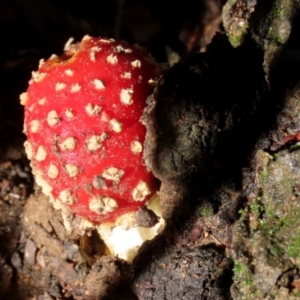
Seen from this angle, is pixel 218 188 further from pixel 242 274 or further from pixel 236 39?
pixel 236 39

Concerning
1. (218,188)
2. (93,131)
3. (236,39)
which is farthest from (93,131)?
(236,39)

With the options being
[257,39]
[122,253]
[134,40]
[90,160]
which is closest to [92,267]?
[122,253]

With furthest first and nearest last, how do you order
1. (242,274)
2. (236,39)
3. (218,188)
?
1. (236,39)
2. (218,188)
3. (242,274)

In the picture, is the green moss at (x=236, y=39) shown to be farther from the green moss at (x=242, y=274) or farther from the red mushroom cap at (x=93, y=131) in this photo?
the green moss at (x=242, y=274)

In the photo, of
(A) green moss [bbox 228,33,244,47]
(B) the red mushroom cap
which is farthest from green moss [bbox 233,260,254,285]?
(A) green moss [bbox 228,33,244,47]

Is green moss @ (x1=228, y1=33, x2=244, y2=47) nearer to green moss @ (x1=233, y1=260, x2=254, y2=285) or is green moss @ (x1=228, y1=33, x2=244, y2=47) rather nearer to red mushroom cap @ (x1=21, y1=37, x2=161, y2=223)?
red mushroom cap @ (x1=21, y1=37, x2=161, y2=223)

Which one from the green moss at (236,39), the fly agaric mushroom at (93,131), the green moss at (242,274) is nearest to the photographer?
the green moss at (242,274)

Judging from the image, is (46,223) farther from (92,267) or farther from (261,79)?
(261,79)

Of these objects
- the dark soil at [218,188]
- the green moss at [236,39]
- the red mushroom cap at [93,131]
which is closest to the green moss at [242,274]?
the dark soil at [218,188]
